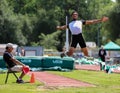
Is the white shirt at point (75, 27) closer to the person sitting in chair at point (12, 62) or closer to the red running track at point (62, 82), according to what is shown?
the red running track at point (62, 82)

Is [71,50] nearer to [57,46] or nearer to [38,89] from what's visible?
[38,89]

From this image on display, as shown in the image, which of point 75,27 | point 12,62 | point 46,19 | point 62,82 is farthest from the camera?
point 46,19

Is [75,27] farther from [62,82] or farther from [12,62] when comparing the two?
[12,62]

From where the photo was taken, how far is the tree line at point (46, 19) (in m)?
71.7

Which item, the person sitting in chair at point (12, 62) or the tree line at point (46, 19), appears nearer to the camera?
the person sitting in chair at point (12, 62)

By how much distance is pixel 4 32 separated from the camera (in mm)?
72688

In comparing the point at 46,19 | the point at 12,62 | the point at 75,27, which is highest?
the point at 75,27

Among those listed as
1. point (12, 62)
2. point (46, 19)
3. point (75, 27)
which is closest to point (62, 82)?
point (12, 62)

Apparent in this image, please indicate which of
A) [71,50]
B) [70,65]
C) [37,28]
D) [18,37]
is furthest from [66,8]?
[71,50]

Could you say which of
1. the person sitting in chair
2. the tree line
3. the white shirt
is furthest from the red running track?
the tree line

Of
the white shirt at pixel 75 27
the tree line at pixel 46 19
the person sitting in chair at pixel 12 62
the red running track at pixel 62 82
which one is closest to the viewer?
the red running track at pixel 62 82

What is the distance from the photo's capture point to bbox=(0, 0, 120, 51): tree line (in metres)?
71.7

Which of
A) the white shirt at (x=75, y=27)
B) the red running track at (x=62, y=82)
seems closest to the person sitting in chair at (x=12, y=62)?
the red running track at (x=62, y=82)

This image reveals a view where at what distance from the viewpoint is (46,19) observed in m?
87.7
